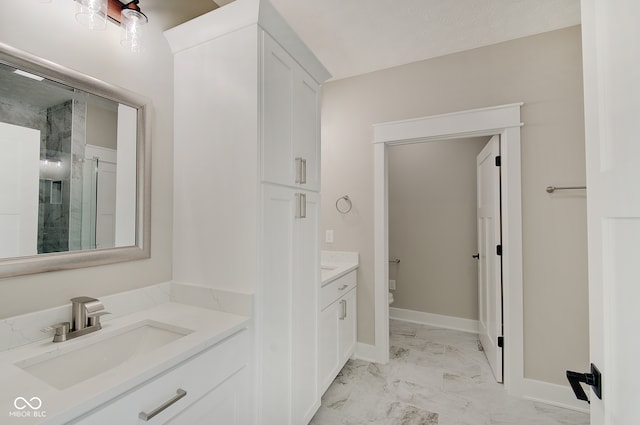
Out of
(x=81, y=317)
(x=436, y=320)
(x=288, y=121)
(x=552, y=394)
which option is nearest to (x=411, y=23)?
(x=288, y=121)

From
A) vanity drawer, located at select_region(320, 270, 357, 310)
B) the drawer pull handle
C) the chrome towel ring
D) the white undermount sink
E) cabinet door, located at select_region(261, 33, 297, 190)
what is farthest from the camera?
the chrome towel ring

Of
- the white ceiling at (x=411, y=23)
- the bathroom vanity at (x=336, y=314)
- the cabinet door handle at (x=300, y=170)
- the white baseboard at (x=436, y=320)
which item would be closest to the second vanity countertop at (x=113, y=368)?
the cabinet door handle at (x=300, y=170)

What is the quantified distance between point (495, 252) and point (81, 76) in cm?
278

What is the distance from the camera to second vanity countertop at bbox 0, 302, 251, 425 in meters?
0.65

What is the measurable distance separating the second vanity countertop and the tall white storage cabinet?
7.0 inches

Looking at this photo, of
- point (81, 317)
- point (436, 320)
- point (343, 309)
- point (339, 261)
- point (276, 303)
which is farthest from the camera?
point (436, 320)

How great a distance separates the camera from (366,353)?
2586 millimetres

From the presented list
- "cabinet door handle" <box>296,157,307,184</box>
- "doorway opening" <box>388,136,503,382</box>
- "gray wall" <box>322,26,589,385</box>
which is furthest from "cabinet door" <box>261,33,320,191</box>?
"doorway opening" <box>388,136,503,382</box>

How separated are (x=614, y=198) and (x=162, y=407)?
1.26 meters

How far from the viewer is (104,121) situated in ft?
3.89

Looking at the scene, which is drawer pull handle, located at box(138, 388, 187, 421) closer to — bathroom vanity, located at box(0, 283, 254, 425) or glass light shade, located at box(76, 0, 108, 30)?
bathroom vanity, located at box(0, 283, 254, 425)

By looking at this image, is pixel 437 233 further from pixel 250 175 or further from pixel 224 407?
pixel 224 407

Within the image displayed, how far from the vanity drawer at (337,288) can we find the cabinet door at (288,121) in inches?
29.1

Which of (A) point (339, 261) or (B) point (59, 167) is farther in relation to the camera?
(A) point (339, 261)
